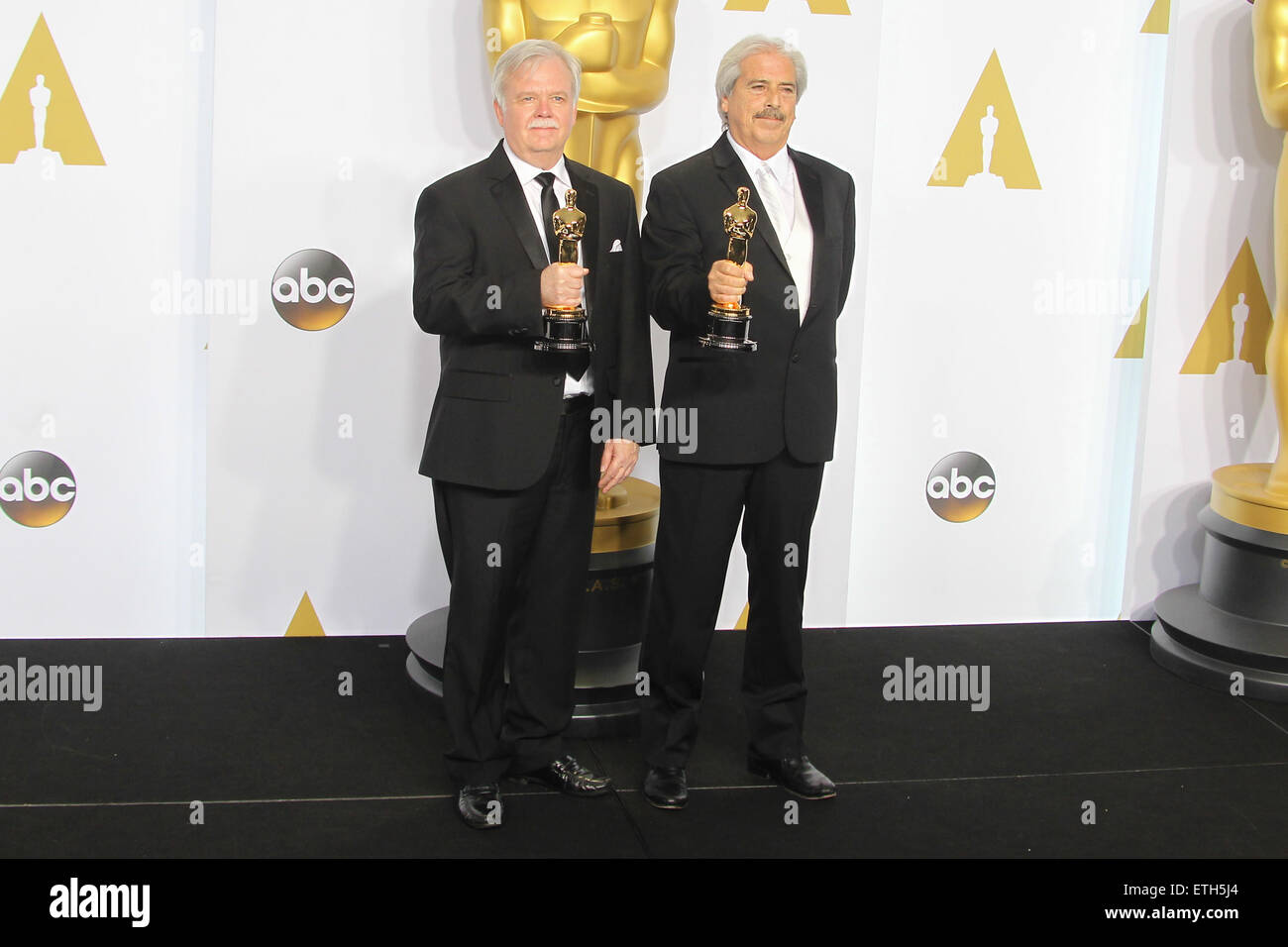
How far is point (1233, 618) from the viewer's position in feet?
14.8

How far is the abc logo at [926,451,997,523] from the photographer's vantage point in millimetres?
4945

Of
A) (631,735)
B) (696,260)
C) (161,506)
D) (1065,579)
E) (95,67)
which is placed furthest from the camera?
(1065,579)

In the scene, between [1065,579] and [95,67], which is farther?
[1065,579]

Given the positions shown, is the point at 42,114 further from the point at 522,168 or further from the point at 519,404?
the point at 519,404

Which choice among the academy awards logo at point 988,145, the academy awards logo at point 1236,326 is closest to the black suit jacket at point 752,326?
the academy awards logo at point 988,145

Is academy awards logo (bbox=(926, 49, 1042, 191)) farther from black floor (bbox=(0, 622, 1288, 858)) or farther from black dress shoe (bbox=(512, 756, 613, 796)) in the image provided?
black dress shoe (bbox=(512, 756, 613, 796))

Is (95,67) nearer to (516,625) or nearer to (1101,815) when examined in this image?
(516,625)

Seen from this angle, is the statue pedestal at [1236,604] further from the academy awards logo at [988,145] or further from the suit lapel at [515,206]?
the suit lapel at [515,206]

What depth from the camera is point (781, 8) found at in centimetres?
451

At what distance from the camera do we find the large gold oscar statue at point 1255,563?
430 cm

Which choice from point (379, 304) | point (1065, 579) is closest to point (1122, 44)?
point (1065, 579)

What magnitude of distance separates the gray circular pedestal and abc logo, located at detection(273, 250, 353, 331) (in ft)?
9.66
